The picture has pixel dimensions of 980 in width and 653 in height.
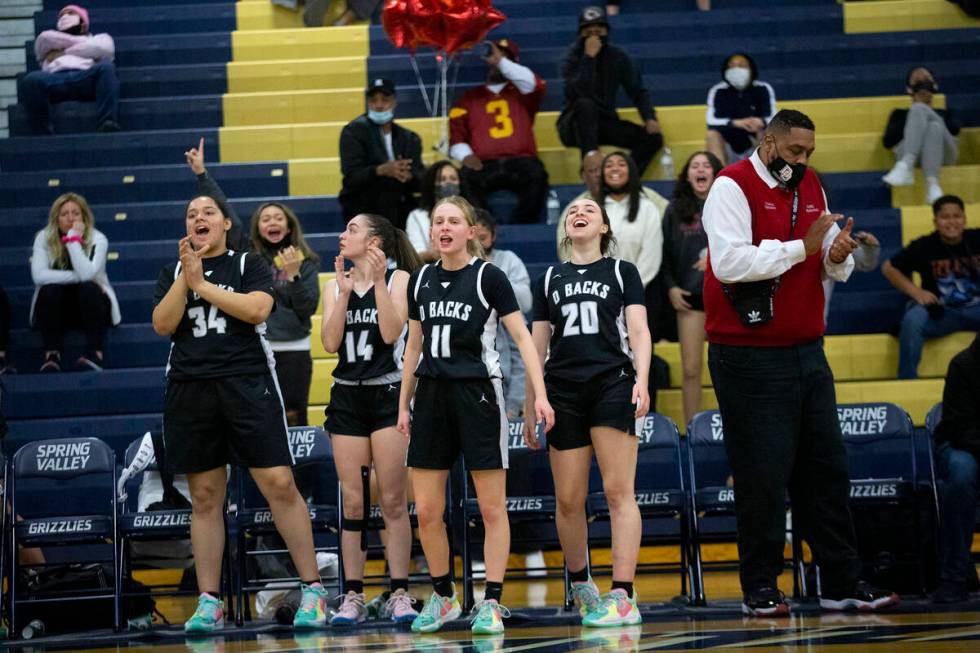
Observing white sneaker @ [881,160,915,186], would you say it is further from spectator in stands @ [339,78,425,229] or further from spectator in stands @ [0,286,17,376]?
spectator in stands @ [0,286,17,376]

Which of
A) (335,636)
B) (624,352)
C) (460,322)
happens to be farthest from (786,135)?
(335,636)

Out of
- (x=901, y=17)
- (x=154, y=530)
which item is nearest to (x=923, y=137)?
(x=901, y=17)

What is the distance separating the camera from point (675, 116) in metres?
11.3

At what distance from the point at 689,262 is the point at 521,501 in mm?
2440

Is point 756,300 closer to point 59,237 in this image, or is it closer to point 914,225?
point 914,225

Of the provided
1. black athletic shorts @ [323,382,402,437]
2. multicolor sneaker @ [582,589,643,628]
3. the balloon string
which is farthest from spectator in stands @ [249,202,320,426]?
the balloon string

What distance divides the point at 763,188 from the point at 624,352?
0.87 m

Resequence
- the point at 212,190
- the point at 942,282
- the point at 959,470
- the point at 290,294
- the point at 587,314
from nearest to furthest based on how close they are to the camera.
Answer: the point at 587,314 → the point at 959,470 → the point at 212,190 → the point at 290,294 → the point at 942,282

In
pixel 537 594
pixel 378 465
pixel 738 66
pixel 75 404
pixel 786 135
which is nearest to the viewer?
pixel 786 135

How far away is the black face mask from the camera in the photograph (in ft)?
19.1

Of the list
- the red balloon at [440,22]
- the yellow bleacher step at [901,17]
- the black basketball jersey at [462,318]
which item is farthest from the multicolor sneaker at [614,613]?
the yellow bleacher step at [901,17]

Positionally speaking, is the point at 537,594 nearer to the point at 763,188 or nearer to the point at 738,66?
the point at 763,188

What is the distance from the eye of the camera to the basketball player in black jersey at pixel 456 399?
19.6 ft

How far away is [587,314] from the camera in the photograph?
609cm
